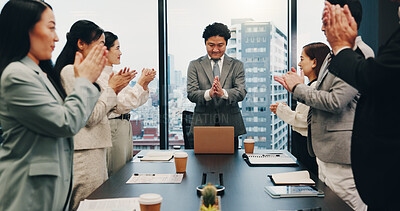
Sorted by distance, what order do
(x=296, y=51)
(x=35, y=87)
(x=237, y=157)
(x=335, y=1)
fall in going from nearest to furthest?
(x=35, y=87), (x=335, y=1), (x=237, y=157), (x=296, y=51)

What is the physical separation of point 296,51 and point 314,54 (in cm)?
186

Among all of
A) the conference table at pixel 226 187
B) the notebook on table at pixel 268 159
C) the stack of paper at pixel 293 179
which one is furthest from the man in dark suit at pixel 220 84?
the stack of paper at pixel 293 179

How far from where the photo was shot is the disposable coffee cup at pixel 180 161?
1.98m

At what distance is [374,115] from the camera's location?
1.18 m

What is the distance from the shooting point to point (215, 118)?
3.27 m

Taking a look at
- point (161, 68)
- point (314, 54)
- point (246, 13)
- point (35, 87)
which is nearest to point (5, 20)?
point (35, 87)

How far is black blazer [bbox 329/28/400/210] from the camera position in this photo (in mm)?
1118

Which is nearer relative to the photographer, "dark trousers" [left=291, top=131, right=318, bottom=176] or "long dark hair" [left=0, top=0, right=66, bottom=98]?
"long dark hair" [left=0, top=0, right=66, bottom=98]

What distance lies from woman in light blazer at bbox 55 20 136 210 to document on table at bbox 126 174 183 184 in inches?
9.3

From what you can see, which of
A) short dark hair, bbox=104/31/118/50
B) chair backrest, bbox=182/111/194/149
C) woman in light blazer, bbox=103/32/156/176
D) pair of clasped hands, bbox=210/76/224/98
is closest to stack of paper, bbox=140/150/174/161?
woman in light blazer, bbox=103/32/156/176

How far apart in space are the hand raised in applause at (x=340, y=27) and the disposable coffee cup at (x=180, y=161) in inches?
41.1

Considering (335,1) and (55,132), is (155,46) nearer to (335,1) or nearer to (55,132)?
(335,1)

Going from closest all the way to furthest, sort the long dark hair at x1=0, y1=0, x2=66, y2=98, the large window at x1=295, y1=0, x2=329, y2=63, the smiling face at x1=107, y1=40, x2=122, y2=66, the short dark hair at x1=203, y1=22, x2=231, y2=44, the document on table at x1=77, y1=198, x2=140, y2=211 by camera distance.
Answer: the long dark hair at x1=0, y1=0, x2=66, y2=98 → the document on table at x1=77, y1=198, x2=140, y2=211 → the smiling face at x1=107, y1=40, x2=122, y2=66 → the short dark hair at x1=203, y1=22, x2=231, y2=44 → the large window at x1=295, y1=0, x2=329, y2=63

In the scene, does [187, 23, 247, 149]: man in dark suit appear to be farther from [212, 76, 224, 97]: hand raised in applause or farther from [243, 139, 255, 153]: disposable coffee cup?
[243, 139, 255, 153]: disposable coffee cup
